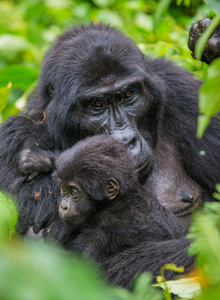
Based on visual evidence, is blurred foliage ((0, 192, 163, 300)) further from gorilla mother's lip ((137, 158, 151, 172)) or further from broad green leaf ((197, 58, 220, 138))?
gorilla mother's lip ((137, 158, 151, 172))

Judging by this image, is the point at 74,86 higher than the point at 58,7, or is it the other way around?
the point at 74,86

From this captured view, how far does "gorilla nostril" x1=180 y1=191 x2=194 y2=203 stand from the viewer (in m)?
4.20

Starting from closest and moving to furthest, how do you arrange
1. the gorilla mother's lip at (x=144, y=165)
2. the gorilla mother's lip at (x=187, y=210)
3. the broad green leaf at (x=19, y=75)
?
the gorilla mother's lip at (x=144, y=165)
the gorilla mother's lip at (x=187, y=210)
the broad green leaf at (x=19, y=75)

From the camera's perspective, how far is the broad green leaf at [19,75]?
6.05 meters

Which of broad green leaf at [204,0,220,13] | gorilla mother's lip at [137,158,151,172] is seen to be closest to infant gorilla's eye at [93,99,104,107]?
gorilla mother's lip at [137,158,151,172]

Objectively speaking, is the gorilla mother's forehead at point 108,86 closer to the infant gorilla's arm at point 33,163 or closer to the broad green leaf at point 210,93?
the infant gorilla's arm at point 33,163

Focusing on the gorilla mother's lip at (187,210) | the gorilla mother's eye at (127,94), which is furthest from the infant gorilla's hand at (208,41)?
the gorilla mother's lip at (187,210)

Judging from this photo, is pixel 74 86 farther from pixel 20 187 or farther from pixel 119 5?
pixel 119 5

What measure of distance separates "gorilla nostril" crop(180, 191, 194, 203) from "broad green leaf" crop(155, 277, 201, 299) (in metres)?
2.00

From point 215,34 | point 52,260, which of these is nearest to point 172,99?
point 215,34

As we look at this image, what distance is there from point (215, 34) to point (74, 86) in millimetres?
1100

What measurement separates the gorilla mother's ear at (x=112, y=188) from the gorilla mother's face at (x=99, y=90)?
13.6 inches

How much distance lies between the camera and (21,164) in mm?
3779

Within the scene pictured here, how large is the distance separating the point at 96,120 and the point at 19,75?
102 inches
